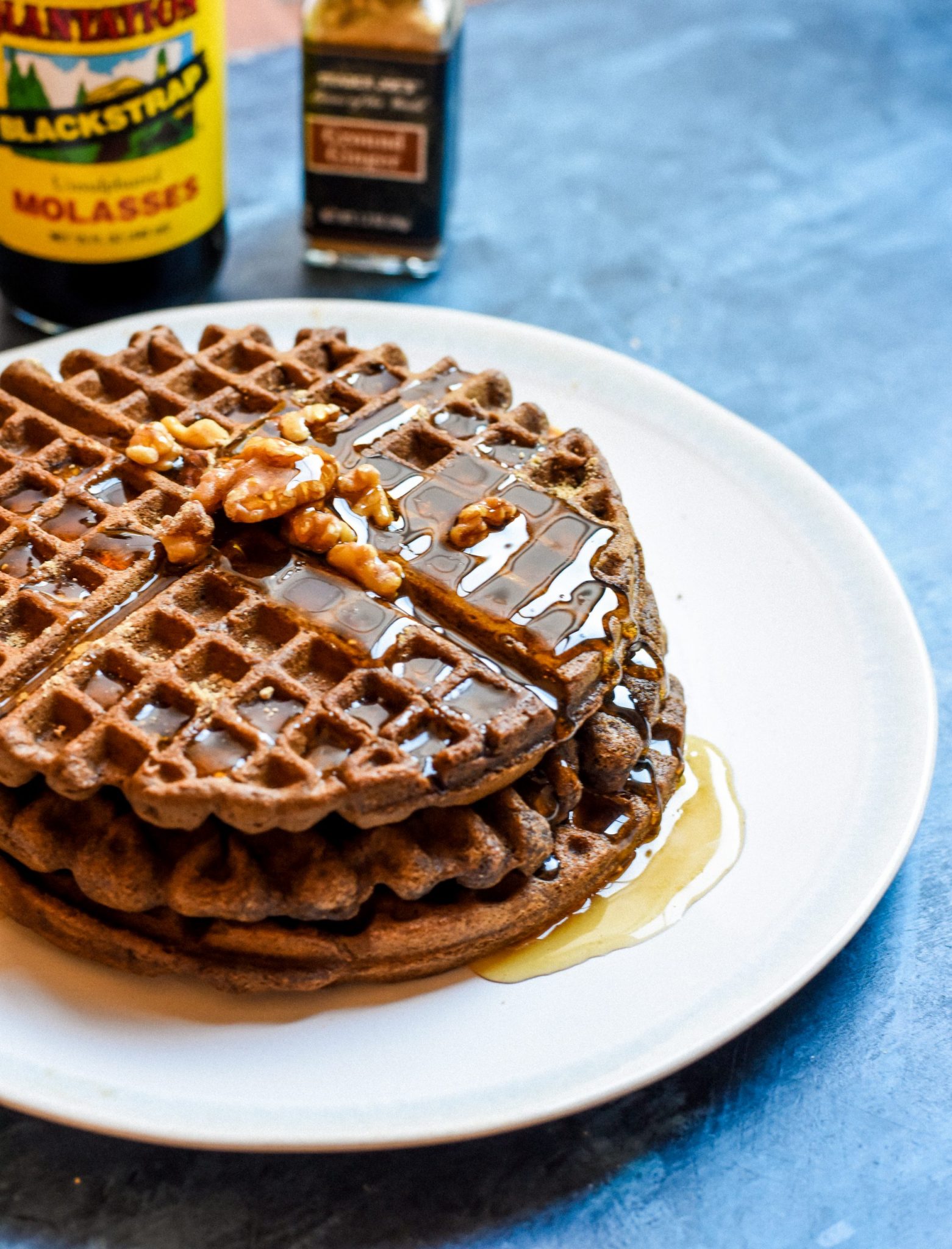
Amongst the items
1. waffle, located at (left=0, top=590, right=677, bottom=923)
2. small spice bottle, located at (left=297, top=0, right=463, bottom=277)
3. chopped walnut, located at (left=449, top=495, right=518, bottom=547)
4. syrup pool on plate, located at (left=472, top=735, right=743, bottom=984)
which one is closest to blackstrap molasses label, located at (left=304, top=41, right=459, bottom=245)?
small spice bottle, located at (left=297, top=0, right=463, bottom=277)

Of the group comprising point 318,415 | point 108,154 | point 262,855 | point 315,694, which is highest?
point 108,154

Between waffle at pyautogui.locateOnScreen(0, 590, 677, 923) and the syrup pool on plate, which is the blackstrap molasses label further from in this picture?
waffle at pyautogui.locateOnScreen(0, 590, 677, 923)

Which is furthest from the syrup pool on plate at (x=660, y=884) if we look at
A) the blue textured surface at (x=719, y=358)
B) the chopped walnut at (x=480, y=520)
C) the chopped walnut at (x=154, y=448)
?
the chopped walnut at (x=154, y=448)

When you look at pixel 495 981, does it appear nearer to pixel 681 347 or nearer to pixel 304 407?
pixel 304 407

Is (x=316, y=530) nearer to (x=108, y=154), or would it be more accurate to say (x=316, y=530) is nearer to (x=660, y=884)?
(x=660, y=884)

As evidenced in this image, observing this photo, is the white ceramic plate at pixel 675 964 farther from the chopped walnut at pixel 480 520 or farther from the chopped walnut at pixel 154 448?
the chopped walnut at pixel 154 448

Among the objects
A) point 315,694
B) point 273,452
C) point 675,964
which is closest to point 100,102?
point 273,452

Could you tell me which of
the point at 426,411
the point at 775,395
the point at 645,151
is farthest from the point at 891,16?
the point at 426,411
